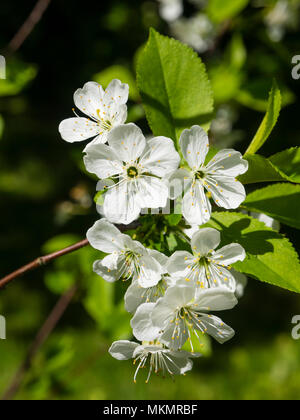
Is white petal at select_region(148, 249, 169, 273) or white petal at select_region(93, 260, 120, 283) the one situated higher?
white petal at select_region(93, 260, 120, 283)

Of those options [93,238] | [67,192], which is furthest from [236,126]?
[93,238]

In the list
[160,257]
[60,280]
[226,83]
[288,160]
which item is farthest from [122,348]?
[226,83]

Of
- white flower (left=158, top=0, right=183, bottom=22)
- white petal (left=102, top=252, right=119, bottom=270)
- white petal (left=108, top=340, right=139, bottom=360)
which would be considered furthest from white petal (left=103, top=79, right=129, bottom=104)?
white flower (left=158, top=0, right=183, bottom=22)

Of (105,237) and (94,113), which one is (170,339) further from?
(94,113)

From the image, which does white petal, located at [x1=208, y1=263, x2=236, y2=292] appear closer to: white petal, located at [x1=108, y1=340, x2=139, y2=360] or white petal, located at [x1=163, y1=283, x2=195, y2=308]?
white petal, located at [x1=163, y1=283, x2=195, y2=308]

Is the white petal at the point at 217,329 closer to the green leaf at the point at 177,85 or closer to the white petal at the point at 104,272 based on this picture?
the white petal at the point at 104,272

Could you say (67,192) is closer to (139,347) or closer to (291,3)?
(291,3)

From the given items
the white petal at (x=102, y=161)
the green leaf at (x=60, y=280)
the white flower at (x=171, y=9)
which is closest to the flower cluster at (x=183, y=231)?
the white petal at (x=102, y=161)
